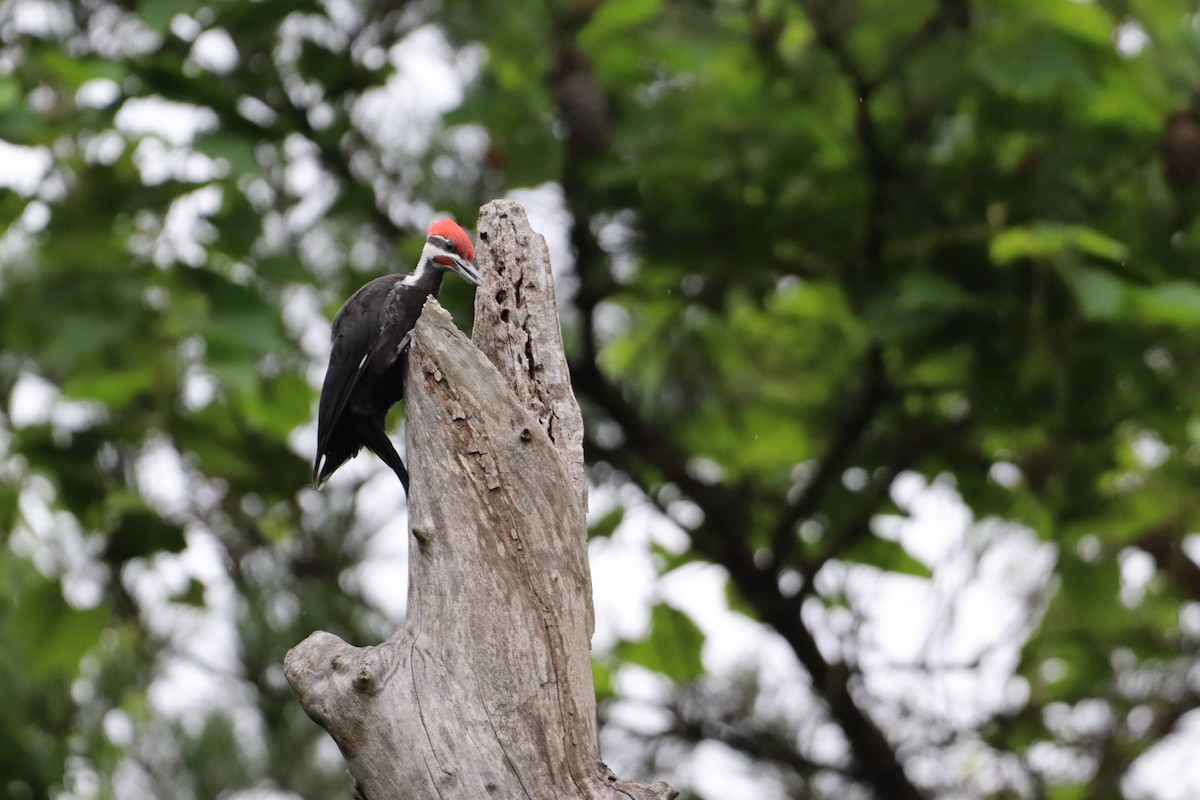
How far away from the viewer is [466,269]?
3.13 m

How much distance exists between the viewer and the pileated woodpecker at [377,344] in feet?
10.2

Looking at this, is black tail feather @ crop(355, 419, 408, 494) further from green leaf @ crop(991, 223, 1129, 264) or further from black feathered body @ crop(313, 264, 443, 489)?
green leaf @ crop(991, 223, 1129, 264)

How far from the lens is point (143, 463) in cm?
511

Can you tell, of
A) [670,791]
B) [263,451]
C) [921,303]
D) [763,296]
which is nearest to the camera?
[670,791]

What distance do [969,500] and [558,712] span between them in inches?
132

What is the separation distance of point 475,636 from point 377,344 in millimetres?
872

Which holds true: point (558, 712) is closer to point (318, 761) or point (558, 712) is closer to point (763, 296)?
point (763, 296)

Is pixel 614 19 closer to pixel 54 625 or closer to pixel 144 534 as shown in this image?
pixel 144 534

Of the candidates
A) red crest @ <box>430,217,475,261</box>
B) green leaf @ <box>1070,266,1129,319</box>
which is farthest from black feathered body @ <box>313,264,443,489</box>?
green leaf @ <box>1070,266,1129,319</box>

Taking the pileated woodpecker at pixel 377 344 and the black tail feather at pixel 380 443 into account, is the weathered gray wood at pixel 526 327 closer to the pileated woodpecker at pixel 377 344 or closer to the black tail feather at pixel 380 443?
the pileated woodpecker at pixel 377 344

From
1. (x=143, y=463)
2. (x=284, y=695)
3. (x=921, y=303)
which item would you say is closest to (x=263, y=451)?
(x=143, y=463)

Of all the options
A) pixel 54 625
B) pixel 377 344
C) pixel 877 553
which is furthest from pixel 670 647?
pixel 377 344

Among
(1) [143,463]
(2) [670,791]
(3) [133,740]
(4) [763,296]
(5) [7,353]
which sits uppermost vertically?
(4) [763,296]

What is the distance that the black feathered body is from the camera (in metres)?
3.11
